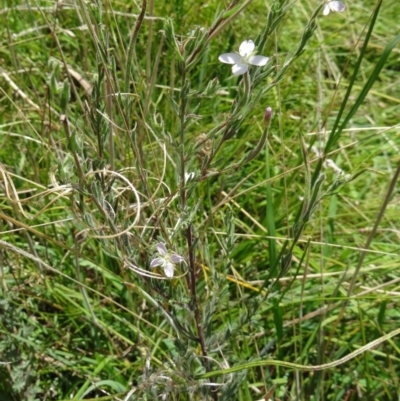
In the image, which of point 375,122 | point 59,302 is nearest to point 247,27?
point 375,122

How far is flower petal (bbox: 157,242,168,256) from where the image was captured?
0.86 metres

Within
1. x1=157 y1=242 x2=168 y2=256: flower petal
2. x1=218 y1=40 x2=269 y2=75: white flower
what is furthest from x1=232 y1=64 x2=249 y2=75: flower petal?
x1=157 y1=242 x2=168 y2=256: flower petal

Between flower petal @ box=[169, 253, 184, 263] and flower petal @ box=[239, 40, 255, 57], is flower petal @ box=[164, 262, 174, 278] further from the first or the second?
flower petal @ box=[239, 40, 255, 57]

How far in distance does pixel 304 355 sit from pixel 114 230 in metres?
0.55

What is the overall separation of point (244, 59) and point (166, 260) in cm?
29

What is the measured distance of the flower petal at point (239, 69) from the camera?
769 mm

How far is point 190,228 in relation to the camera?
96cm

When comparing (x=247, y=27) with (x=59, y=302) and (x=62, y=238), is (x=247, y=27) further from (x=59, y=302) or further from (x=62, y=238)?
(x=59, y=302)

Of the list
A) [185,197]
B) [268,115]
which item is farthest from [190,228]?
[268,115]

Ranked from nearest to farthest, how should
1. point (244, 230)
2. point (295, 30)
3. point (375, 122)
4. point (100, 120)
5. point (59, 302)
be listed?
point (100, 120) → point (59, 302) → point (244, 230) → point (375, 122) → point (295, 30)

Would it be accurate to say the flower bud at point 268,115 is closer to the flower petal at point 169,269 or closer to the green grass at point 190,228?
the green grass at point 190,228

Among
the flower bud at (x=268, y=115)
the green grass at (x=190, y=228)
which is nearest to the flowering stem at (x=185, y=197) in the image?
the green grass at (x=190, y=228)

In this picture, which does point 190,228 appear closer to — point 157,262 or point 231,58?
point 157,262

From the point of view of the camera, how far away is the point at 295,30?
213 centimetres
